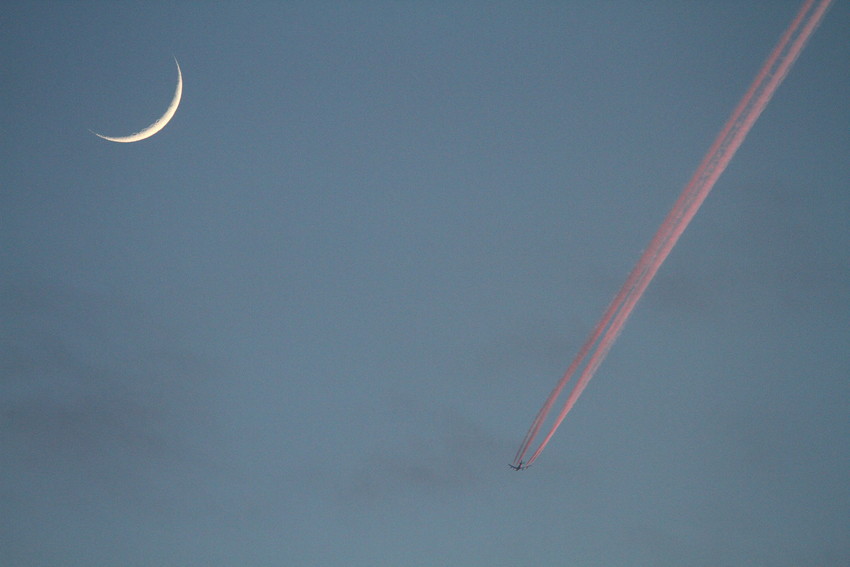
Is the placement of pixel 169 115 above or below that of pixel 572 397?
above

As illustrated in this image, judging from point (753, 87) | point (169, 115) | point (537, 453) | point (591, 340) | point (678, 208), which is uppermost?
point (169, 115)

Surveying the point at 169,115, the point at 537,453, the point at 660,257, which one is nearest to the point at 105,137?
the point at 169,115

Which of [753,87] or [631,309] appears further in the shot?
[631,309]

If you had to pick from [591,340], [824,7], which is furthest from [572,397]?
[824,7]

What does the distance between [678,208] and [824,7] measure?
41.6 feet

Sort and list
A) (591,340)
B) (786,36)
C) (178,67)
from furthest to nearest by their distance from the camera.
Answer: (178,67), (591,340), (786,36)

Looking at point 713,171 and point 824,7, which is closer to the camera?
point 824,7

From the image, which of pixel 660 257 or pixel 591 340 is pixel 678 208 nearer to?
pixel 660 257

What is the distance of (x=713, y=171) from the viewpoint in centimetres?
4356

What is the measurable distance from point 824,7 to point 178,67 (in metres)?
66.6

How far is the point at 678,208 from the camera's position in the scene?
148ft

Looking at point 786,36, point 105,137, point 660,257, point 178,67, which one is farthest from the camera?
point 178,67

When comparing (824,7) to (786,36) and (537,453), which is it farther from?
(537,453)

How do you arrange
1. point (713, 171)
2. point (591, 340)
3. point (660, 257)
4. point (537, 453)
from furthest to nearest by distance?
point (537, 453) < point (591, 340) < point (660, 257) < point (713, 171)
